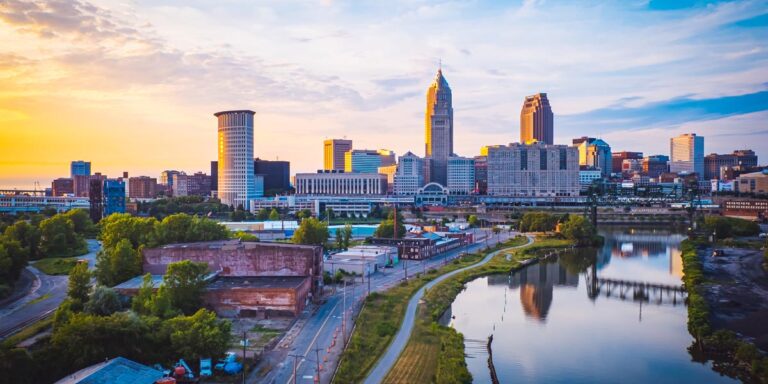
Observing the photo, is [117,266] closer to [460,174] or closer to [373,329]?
[373,329]

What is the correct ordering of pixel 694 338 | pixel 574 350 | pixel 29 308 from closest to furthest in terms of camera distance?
pixel 574 350
pixel 694 338
pixel 29 308

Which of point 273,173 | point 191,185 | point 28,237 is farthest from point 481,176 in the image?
point 28,237

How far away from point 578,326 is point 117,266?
24213 millimetres

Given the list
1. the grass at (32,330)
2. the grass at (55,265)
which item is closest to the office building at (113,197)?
the grass at (55,265)

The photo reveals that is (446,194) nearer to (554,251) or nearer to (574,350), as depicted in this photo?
(554,251)

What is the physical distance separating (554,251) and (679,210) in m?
51.5

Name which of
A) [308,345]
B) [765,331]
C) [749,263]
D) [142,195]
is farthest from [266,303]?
[142,195]

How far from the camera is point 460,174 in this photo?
13625cm

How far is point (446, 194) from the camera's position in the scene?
12412cm

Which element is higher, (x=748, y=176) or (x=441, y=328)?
(x=748, y=176)

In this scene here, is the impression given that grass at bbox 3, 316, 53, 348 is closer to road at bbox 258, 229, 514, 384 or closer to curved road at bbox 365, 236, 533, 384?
road at bbox 258, 229, 514, 384

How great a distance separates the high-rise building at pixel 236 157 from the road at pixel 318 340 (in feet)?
214

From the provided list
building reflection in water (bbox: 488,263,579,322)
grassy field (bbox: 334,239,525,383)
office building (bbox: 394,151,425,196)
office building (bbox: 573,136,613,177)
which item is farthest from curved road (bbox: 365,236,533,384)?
office building (bbox: 573,136,613,177)

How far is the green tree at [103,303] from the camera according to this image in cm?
2528
